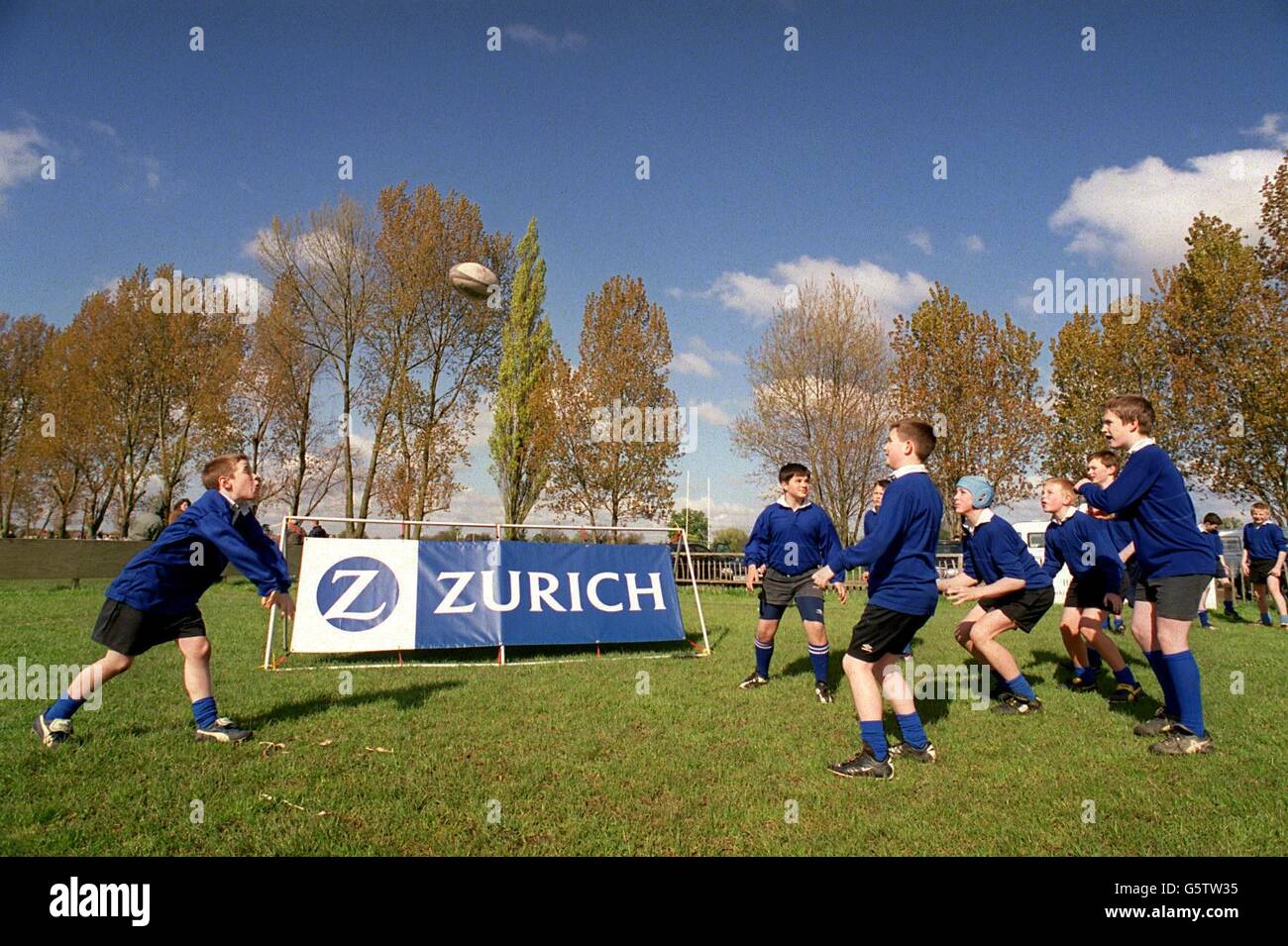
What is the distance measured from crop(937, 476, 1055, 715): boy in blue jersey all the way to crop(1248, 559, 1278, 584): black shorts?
10.9 meters

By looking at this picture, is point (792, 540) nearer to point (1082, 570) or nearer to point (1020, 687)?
point (1020, 687)

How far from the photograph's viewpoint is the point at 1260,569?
1421 centimetres

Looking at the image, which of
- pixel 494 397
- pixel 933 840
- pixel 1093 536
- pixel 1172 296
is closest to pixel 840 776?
pixel 933 840

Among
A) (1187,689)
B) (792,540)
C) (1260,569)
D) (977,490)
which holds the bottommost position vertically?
(1260,569)

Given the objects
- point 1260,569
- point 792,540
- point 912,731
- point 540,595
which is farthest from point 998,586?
point 1260,569

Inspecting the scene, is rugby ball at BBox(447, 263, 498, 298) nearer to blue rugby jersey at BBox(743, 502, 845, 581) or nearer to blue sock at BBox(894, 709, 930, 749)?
blue rugby jersey at BBox(743, 502, 845, 581)

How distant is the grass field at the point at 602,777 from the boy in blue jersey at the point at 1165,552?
34cm

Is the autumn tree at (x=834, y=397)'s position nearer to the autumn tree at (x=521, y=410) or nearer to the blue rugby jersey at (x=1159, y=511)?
the autumn tree at (x=521, y=410)

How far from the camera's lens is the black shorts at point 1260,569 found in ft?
46.1

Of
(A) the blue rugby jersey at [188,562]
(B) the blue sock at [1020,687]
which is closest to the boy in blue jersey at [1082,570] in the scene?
Answer: (B) the blue sock at [1020,687]

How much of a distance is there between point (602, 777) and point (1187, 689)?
4.22 m

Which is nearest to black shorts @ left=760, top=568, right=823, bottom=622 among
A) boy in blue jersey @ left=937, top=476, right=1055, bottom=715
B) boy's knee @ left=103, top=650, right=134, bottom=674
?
boy in blue jersey @ left=937, top=476, right=1055, bottom=715

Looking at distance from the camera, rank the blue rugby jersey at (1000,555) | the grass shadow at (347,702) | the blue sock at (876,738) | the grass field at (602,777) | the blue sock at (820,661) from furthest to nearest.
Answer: the blue sock at (820,661)
the blue rugby jersey at (1000,555)
the grass shadow at (347,702)
the blue sock at (876,738)
the grass field at (602,777)
